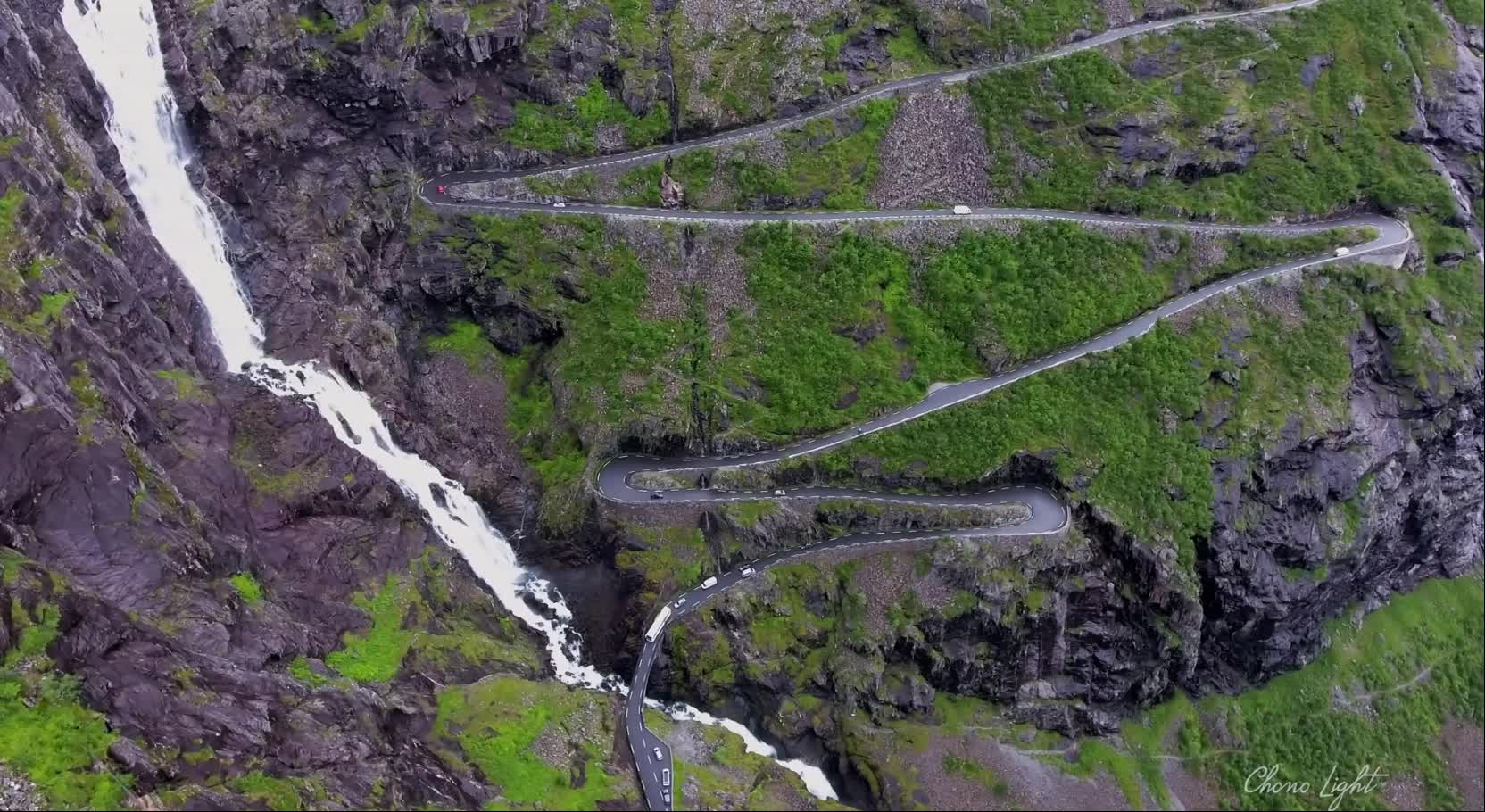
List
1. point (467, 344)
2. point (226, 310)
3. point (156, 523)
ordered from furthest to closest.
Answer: point (467, 344) → point (226, 310) → point (156, 523)

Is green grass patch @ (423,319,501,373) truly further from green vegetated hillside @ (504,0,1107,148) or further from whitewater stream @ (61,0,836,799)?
green vegetated hillside @ (504,0,1107,148)

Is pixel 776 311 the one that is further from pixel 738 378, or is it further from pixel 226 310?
pixel 226 310

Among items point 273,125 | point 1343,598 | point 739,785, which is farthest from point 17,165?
point 1343,598

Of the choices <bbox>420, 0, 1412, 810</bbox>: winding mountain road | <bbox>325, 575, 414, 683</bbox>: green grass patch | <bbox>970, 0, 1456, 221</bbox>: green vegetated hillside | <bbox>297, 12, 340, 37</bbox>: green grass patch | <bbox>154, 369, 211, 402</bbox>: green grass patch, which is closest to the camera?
<bbox>325, 575, 414, 683</bbox>: green grass patch

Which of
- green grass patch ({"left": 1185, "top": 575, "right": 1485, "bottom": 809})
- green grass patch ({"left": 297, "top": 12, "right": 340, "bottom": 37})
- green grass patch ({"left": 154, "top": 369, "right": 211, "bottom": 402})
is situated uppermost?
green grass patch ({"left": 297, "top": 12, "right": 340, "bottom": 37})

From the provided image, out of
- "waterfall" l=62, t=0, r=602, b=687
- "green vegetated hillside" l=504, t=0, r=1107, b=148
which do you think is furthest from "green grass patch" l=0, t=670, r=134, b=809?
"green vegetated hillside" l=504, t=0, r=1107, b=148

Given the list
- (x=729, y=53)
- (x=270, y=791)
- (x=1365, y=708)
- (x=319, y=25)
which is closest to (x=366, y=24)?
(x=319, y=25)

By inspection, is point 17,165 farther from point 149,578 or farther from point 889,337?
point 889,337

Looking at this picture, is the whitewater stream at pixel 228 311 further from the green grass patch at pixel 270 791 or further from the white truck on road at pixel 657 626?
Result: the green grass patch at pixel 270 791
